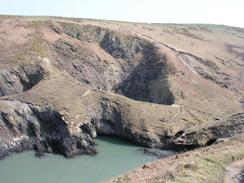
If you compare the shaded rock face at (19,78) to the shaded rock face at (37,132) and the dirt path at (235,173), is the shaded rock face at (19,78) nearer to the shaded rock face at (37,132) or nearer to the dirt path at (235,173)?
the shaded rock face at (37,132)

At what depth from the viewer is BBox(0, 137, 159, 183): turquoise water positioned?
1885 inches

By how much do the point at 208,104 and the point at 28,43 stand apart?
32715 millimetres

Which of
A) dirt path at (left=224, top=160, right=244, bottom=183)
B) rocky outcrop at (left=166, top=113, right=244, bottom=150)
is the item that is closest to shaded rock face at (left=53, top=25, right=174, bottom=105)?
rocky outcrop at (left=166, top=113, right=244, bottom=150)

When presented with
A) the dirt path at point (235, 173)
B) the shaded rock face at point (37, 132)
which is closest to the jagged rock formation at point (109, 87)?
the shaded rock face at point (37, 132)

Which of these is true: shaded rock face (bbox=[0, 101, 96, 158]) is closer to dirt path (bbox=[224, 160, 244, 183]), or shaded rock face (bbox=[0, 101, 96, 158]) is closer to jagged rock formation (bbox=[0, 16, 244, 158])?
jagged rock formation (bbox=[0, 16, 244, 158])

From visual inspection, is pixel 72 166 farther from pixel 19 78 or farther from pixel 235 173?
pixel 19 78

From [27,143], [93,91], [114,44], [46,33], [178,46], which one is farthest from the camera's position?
[178,46]

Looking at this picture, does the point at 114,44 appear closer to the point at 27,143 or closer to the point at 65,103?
the point at 65,103

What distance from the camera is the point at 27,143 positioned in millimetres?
58594

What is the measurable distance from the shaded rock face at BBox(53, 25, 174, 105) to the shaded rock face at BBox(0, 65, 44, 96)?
8703 millimetres

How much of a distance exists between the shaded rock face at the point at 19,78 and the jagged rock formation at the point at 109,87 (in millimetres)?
158

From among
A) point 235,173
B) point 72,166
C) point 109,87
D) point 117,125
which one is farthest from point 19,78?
point 235,173

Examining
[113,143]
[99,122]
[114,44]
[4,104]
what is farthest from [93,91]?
[114,44]

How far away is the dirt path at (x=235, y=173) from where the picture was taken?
29766 millimetres
